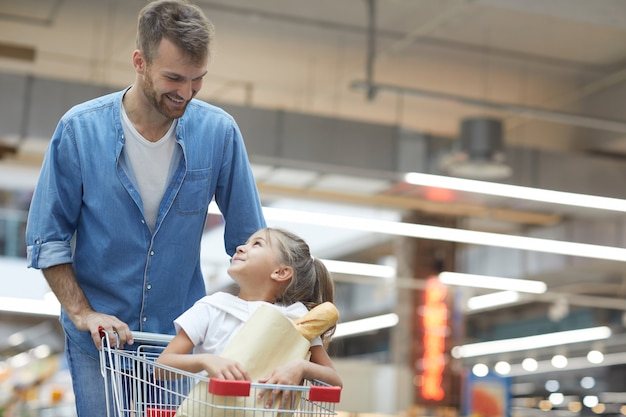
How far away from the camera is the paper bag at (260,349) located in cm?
191

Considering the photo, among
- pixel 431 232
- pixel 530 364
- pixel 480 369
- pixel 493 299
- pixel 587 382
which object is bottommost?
pixel 587 382

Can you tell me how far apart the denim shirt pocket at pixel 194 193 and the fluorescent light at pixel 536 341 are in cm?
1619

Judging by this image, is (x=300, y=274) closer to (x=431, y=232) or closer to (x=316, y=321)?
(x=316, y=321)

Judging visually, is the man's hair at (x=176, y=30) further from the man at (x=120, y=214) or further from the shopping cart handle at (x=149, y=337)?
the shopping cart handle at (x=149, y=337)

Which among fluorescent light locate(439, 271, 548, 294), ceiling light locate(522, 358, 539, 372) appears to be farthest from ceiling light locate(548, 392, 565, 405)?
fluorescent light locate(439, 271, 548, 294)

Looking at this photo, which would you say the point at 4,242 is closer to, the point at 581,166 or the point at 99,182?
the point at 581,166

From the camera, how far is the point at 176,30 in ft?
7.01

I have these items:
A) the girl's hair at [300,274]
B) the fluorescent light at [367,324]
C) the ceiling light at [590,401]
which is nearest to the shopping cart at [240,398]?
the girl's hair at [300,274]

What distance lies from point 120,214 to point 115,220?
0.05 ft

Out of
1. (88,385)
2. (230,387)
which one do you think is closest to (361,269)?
(88,385)

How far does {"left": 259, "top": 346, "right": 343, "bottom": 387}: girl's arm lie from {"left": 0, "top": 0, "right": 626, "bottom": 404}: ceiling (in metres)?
6.41

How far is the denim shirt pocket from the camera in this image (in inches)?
91.7

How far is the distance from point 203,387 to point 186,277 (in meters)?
0.51

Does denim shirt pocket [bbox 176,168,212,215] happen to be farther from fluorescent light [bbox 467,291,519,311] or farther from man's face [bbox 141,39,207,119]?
fluorescent light [bbox 467,291,519,311]
